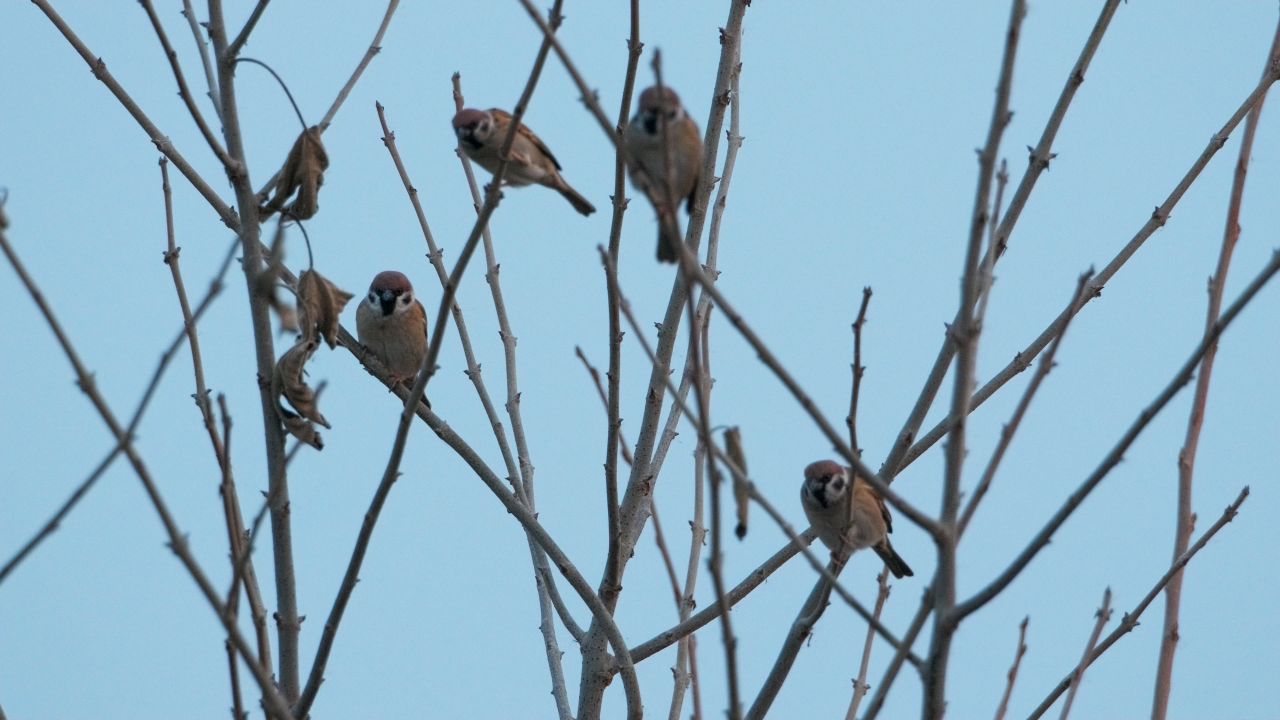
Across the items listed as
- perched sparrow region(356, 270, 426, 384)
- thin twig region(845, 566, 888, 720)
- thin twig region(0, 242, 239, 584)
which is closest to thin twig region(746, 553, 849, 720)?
thin twig region(845, 566, 888, 720)

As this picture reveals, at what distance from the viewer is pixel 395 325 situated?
5.87 metres

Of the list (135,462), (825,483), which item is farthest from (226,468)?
(825,483)

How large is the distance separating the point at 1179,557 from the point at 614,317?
4.04 feet

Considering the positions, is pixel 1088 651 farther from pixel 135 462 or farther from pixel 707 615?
pixel 135 462

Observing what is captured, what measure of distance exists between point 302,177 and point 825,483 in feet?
7.92

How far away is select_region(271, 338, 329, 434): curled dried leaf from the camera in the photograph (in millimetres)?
2459

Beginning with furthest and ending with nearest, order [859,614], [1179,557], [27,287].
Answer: [1179,557] < [859,614] < [27,287]

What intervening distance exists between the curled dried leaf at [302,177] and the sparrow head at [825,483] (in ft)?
7.78

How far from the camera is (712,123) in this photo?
3719 mm

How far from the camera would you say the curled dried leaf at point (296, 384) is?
246 centimetres

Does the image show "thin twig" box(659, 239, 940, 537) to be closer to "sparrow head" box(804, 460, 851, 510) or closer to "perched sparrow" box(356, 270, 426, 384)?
"sparrow head" box(804, 460, 851, 510)

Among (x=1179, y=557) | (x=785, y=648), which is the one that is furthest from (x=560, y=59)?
(x=1179, y=557)

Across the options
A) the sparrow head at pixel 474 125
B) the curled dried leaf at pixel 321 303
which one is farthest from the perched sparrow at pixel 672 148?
the curled dried leaf at pixel 321 303

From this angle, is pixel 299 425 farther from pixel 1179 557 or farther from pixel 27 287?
pixel 1179 557
